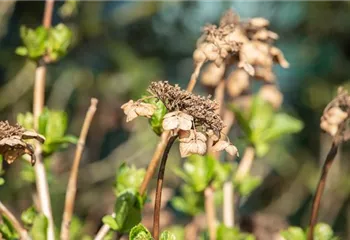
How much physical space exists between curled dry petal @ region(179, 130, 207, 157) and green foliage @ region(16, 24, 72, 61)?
0.35m

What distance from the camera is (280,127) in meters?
1.07

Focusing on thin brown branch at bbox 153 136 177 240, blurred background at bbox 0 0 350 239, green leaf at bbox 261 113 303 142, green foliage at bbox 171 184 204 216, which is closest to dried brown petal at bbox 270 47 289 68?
green leaf at bbox 261 113 303 142

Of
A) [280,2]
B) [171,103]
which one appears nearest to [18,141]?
→ [171,103]

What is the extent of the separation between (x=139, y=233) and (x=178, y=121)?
0.34 ft

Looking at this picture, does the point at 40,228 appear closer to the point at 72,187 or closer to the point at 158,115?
the point at 72,187

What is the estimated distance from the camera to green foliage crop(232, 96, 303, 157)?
1.03 metres

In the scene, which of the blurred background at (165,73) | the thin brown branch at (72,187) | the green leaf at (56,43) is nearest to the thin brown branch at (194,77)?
the thin brown branch at (72,187)

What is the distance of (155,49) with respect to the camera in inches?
108

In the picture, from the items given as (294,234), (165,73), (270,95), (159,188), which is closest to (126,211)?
(159,188)

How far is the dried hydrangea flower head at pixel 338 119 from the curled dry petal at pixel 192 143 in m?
0.22

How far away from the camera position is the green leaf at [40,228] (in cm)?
80

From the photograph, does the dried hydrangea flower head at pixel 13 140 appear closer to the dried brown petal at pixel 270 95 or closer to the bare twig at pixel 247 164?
the bare twig at pixel 247 164

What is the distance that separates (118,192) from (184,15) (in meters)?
1.74

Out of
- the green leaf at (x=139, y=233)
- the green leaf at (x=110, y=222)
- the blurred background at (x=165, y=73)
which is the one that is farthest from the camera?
the blurred background at (x=165, y=73)
